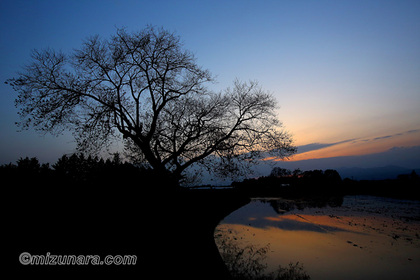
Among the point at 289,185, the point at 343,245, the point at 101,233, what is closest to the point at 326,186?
the point at 289,185

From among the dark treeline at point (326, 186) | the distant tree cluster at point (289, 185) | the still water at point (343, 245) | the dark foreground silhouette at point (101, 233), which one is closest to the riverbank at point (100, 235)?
the dark foreground silhouette at point (101, 233)

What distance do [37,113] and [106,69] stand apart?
223 inches

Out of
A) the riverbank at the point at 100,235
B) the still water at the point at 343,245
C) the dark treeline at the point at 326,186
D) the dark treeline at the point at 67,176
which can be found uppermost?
the dark treeline at the point at 67,176

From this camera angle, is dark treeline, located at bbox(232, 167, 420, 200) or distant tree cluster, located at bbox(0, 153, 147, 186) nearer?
distant tree cluster, located at bbox(0, 153, 147, 186)

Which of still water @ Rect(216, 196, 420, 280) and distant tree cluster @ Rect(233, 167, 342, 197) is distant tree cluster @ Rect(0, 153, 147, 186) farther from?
distant tree cluster @ Rect(233, 167, 342, 197)

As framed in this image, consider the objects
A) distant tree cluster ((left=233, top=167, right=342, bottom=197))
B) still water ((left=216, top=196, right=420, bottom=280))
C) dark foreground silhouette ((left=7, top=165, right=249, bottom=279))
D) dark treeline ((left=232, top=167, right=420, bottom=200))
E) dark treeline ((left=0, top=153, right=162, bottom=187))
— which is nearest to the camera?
dark foreground silhouette ((left=7, top=165, right=249, bottom=279))

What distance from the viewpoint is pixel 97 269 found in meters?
5.71

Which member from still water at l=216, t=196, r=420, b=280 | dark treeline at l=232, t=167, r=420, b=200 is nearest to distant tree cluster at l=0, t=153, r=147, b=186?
still water at l=216, t=196, r=420, b=280

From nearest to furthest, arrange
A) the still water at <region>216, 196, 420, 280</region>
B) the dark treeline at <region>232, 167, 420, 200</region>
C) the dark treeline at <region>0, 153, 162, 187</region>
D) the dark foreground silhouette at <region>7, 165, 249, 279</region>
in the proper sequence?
the dark foreground silhouette at <region>7, 165, 249, 279</region> → the still water at <region>216, 196, 420, 280</region> → the dark treeline at <region>0, 153, 162, 187</region> → the dark treeline at <region>232, 167, 420, 200</region>

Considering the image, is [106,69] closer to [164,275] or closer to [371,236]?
[164,275]

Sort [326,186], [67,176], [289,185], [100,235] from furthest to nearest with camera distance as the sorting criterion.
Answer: [289,185] < [326,186] < [67,176] < [100,235]

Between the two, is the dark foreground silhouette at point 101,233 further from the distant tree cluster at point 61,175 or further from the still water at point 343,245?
the still water at point 343,245

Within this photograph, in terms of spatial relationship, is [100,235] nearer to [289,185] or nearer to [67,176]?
[67,176]

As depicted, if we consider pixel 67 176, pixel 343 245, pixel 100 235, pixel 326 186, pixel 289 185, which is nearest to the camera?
pixel 100 235
